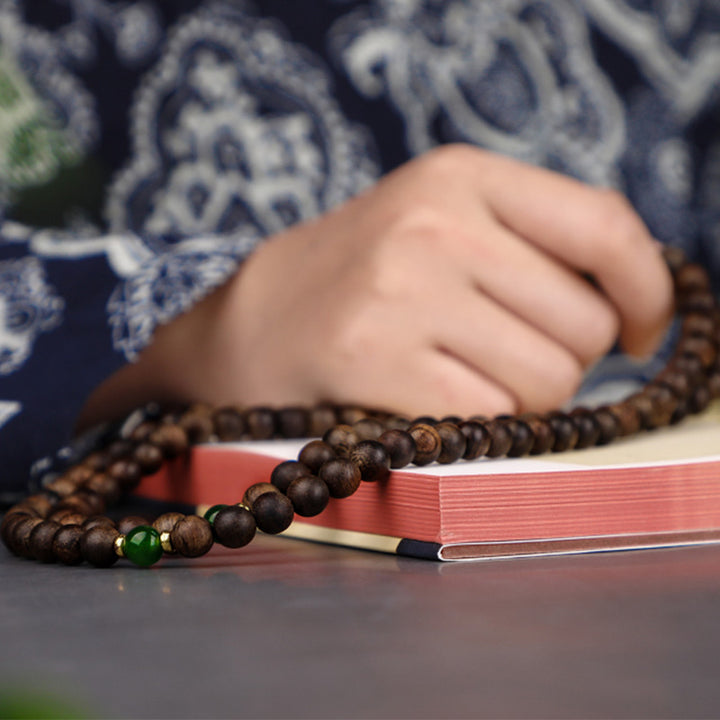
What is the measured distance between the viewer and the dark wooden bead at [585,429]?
0.44m

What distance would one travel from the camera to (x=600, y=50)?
33.5 inches

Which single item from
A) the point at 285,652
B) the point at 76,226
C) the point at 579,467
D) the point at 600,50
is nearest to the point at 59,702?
the point at 285,652

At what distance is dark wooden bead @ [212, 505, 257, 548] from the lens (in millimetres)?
325

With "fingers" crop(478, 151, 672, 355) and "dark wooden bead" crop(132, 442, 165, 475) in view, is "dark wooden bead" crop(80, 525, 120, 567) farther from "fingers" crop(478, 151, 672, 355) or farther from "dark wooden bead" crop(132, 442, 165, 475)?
"fingers" crop(478, 151, 672, 355)

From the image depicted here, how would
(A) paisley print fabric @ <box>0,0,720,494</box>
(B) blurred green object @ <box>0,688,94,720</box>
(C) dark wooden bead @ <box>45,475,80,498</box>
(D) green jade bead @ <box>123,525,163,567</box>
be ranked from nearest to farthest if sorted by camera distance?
1. (B) blurred green object @ <box>0,688,94,720</box>
2. (D) green jade bead @ <box>123,525,163,567</box>
3. (C) dark wooden bead @ <box>45,475,80,498</box>
4. (A) paisley print fabric @ <box>0,0,720,494</box>

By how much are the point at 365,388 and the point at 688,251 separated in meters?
0.49

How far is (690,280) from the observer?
584mm

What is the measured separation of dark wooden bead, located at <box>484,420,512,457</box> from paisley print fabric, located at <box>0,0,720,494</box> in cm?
38

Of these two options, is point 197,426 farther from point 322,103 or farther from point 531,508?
point 322,103

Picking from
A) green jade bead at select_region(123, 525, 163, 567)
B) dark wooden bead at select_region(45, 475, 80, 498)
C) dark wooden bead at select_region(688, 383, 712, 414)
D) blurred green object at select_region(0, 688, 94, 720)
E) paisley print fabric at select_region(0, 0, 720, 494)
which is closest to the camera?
blurred green object at select_region(0, 688, 94, 720)

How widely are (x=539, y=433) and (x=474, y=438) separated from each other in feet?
0.14

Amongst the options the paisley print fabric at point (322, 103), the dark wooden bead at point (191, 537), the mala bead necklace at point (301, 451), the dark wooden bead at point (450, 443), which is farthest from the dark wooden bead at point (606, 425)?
the paisley print fabric at point (322, 103)

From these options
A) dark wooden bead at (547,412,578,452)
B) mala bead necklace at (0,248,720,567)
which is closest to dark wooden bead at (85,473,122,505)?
mala bead necklace at (0,248,720,567)

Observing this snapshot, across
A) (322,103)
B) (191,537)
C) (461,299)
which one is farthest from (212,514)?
(322,103)
